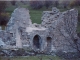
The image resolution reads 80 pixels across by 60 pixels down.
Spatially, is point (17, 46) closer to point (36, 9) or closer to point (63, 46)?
point (63, 46)

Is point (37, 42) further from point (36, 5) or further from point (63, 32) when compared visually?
point (36, 5)

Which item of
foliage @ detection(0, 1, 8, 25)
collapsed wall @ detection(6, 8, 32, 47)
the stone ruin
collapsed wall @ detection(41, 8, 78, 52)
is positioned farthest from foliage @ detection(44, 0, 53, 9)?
collapsed wall @ detection(41, 8, 78, 52)

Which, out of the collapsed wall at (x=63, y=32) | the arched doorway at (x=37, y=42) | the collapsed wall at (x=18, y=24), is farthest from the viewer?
the arched doorway at (x=37, y=42)

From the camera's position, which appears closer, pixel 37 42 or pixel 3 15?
pixel 37 42

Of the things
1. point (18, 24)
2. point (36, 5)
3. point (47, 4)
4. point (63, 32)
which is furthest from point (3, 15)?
point (63, 32)

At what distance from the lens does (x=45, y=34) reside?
23891mm

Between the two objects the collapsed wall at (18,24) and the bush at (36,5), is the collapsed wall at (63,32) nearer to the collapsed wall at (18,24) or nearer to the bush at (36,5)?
the collapsed wall at (18,24)

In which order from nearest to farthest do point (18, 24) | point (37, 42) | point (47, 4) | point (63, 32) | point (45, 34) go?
point (63, 32), point (45, 34), point (18, 24), point (37, 42), point (47, 4)

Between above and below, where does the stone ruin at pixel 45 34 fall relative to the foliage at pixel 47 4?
below

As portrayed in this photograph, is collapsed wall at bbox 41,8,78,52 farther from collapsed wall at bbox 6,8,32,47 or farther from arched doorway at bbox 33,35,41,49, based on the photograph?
collapsed wall at bbox 6,8,32,47

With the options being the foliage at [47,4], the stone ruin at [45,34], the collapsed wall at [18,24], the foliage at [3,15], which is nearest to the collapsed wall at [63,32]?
the stone ruin at [45,34]

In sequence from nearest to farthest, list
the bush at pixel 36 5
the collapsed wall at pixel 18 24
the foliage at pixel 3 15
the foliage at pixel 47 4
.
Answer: the collapsed wall at pixel 18 24, the foliage at pixel 3 15, the foliage at pixel 47 4, the bush at pixel 36 5

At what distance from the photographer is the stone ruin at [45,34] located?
23672 millimetres

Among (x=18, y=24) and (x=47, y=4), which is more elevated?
(x=47, y=4)
